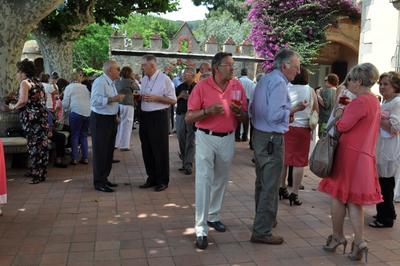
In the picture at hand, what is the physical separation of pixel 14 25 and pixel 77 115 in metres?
1.85

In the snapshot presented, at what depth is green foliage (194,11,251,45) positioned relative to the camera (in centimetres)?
3609

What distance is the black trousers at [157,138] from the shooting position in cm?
654

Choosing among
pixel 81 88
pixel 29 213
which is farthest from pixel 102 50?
pixel 29 213

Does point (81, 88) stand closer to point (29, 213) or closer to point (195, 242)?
point (29, 213)

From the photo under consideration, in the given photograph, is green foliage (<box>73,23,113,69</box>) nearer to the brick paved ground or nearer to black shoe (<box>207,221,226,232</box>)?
the brick paved ground

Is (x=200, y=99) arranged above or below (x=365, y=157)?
above

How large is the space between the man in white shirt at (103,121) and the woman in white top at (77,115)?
75.7 inches

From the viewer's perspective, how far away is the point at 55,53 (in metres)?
14.6

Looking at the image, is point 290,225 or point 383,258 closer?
Result: point 383,258

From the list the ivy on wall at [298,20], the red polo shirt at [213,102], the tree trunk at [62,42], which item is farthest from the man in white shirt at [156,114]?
the ivy on wall at [298,20]

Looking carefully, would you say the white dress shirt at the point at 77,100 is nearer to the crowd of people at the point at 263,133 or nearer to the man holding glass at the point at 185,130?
the crowd of people at the point at 263,133

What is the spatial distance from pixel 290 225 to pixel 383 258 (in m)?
1.13

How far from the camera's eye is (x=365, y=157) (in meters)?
4.00

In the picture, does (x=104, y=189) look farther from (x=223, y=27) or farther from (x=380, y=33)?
(x=223, y=27)
